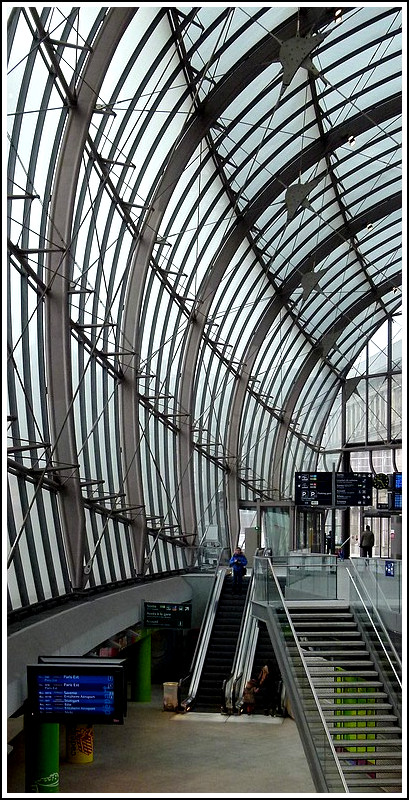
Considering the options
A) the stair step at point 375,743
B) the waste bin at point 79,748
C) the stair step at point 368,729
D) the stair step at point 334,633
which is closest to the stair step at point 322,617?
the stair step at point 334,633

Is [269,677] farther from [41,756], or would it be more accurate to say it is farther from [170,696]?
[41,756]

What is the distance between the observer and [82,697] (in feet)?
50.3

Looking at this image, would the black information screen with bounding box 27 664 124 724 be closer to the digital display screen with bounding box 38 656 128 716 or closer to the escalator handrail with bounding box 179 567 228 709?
the digital display screen with bounding box 38 656 128 716

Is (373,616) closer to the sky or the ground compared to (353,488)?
closer to the ground

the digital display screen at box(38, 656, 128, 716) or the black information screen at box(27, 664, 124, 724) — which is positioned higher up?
the digital display screen at box(38, 656, 128, 716)

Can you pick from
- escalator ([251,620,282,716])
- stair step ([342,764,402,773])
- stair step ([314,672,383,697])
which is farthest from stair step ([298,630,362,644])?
escalator ([251,620,282,716])

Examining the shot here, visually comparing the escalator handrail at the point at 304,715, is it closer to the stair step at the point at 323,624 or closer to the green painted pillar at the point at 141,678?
the stair step at the point at 323,624

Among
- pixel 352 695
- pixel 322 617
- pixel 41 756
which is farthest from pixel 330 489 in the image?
pixel 41 756

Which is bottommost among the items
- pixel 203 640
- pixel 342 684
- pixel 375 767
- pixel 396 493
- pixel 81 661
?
pixel 203 640

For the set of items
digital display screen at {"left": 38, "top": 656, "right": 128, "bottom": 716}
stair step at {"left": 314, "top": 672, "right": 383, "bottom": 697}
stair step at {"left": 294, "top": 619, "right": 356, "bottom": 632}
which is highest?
digital display screen at {"left": 38, "top": 656, "right": 128, "bottom": 716}

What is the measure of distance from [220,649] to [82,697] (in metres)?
15.0

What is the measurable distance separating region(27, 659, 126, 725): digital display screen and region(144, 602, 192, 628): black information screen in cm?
1079

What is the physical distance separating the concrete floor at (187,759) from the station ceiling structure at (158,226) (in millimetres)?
4091

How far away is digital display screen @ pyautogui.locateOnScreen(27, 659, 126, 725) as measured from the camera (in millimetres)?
15164
